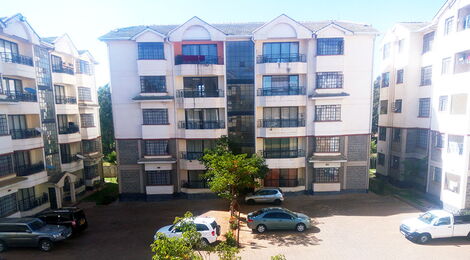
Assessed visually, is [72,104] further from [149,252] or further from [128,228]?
[149,252]

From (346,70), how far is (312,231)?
611 inches

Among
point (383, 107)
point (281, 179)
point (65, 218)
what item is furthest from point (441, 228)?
point (65, 218)

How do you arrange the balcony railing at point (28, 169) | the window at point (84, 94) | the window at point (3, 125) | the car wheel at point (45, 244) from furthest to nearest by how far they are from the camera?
the window at point (84, 94) → the balcony railing at point (28, 169) → the window at point (3, 125) → the car wheel at point (45, 244)

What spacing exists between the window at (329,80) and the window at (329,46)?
2000 mm

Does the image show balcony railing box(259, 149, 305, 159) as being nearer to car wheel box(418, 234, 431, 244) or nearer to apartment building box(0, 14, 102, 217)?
car wheel box(418, 234, 431, 244)

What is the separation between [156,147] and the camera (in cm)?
2372

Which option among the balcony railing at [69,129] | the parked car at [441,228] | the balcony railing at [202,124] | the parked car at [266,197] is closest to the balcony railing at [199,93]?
the balcony railing at [202,124]

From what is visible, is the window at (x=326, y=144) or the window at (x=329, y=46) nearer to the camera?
the window at (x=329, y=46)

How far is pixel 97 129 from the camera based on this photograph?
29641mm

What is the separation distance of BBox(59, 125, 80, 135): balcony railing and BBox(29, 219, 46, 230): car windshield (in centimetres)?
1141

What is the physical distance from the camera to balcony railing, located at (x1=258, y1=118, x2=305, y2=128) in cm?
2384

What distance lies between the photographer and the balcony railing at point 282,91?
23609mm

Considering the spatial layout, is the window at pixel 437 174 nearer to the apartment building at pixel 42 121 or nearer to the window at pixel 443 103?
the window at pixel 443 103

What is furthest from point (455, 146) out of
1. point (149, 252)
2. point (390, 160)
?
point (149, 252)
